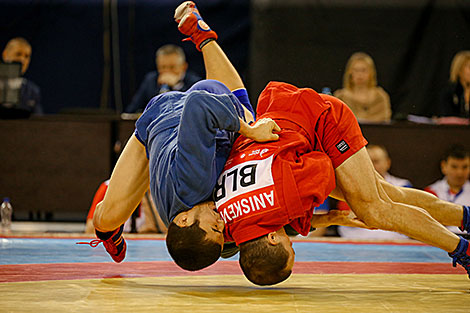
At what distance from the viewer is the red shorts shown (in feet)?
9.12

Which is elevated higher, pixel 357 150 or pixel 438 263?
pixel 357 150

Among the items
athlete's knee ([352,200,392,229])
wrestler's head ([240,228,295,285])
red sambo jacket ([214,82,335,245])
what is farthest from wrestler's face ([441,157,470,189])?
wrestler's head ([240,228,295,285])

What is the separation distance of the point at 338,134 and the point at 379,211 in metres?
0.38

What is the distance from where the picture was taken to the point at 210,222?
8.01 ft

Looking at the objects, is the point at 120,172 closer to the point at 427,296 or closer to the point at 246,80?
the point at 427,296

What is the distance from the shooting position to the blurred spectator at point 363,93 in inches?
238

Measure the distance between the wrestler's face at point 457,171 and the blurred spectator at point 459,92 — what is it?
76 cm

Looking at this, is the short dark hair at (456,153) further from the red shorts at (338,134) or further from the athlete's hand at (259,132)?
the athlete's hand at (259,132)

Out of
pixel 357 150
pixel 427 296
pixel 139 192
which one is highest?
pixel 357 150

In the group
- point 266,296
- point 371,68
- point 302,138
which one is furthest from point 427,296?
point 371,68

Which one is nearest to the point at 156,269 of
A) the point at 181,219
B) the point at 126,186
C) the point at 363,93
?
the point at 126,186

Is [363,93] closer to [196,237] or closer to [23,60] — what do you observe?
[23,60]

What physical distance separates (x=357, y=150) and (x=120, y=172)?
43.4 inches

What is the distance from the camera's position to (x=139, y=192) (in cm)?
309
